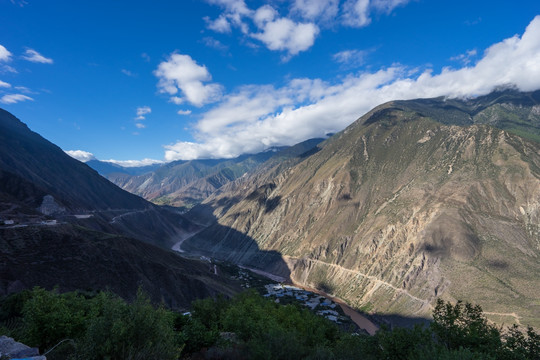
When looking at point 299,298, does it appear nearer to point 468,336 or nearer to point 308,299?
point 308,299

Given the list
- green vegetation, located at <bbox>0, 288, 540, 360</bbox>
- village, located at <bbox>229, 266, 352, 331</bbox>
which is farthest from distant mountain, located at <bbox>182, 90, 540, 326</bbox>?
green vegetation, located at <bbox>0, 288, 540, 360</bbox>

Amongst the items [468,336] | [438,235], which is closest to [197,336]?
[468,336]

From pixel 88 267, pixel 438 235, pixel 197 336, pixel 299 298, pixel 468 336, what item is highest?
pixel 438 235

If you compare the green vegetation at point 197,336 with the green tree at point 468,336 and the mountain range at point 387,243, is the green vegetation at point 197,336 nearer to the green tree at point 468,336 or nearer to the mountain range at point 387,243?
the green tree at point 468,336

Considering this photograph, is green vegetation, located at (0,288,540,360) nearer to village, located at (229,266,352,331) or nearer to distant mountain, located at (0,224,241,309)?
distant mountain, located at (0,224,241,309)

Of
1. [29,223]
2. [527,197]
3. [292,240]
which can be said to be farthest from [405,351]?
[292,240]

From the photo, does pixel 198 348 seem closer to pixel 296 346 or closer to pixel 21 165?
pixel 296 346
